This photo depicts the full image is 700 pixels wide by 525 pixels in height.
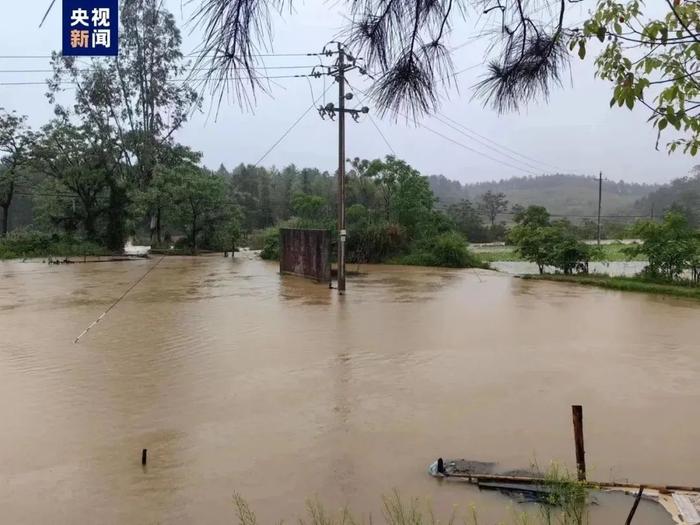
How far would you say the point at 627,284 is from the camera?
533 inches

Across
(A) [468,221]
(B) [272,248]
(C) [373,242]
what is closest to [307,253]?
(C) [373,242]

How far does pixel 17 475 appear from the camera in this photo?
145 inches

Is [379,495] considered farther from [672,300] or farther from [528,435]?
[672,300]

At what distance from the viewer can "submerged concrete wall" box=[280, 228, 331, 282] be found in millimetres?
14227

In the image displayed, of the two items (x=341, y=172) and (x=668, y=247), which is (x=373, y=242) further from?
(x=668, y=247)

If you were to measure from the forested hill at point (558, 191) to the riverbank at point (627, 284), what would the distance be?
1944 inches

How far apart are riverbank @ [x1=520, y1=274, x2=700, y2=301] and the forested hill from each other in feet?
162

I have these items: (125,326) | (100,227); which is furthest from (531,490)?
(100,227)

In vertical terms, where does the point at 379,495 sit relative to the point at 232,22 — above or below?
below

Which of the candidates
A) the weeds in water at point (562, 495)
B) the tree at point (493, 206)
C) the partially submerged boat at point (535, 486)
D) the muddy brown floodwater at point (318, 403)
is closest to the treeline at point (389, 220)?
the muddy brown floodwater at point (318, 403)

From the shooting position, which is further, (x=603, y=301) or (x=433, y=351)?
(x=603, y=301)

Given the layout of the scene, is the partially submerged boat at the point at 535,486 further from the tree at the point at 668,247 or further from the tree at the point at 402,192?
the tree at the point at 402,192

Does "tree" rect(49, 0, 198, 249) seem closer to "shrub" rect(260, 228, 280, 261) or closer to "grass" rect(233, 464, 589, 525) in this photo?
"shrub" rect(260, 228, 280, 261)

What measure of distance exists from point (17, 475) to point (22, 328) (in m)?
5.63
